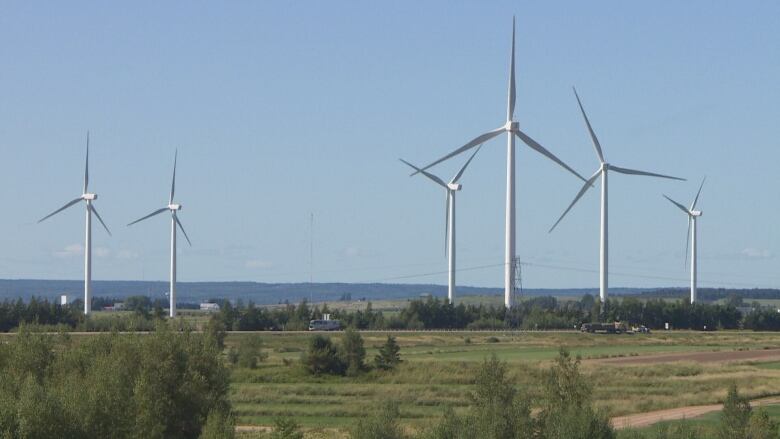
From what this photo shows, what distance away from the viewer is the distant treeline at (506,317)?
17962 centimetres

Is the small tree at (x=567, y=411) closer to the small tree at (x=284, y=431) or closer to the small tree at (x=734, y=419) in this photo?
the small tree at (x=734, y=419)

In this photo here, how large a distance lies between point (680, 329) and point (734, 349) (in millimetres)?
60506

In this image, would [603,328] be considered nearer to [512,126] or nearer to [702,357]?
[512,126]

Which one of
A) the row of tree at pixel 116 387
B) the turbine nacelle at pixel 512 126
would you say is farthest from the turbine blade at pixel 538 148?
the row of tree at pixel 116 387

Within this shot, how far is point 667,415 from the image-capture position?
78938 mm

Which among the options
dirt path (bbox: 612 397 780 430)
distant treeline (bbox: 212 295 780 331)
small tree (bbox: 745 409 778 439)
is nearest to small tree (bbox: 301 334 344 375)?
dirt path (bbox: 612 397 780 430)

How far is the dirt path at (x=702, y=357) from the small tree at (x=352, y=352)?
774 inches

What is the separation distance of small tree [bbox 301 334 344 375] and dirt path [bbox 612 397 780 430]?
32358mm

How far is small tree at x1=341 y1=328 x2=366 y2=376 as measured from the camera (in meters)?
109

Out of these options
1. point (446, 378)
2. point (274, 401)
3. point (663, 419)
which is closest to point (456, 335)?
point (446, 378)

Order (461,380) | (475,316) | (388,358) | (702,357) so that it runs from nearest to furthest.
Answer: (461,380) → (388,358) → (702,357) → (475,316)

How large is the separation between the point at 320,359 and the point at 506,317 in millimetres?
67708

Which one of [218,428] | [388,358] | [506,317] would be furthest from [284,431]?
[506,317]

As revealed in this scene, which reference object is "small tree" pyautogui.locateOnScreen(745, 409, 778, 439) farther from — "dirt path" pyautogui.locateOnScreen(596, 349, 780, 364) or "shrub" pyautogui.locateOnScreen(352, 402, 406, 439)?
"dirt path" pyautogui.locateOnScreen(596, 349, 780, 364)
